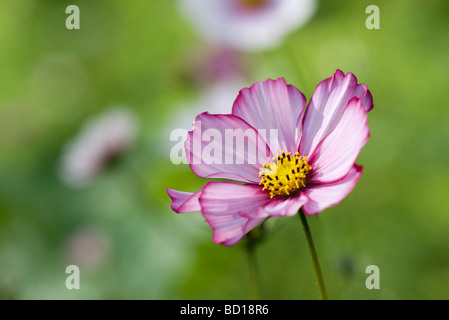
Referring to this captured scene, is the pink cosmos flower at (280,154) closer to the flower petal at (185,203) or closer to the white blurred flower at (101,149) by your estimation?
the flower petal at (185,203)

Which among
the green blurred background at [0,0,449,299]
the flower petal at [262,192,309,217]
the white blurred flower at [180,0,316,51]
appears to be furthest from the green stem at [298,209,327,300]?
the white blurred flower at [180,0,316,51]

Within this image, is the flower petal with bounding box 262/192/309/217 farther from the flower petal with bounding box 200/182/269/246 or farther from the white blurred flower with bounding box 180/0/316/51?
the white blurred flower with bounding box 180/0/316/51

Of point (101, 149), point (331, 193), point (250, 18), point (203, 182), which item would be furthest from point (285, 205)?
point (250, 18)

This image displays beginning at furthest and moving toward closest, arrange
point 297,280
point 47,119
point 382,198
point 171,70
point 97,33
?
point 97,33, point 47,119, point 171,70, point 382,198, point 297,280

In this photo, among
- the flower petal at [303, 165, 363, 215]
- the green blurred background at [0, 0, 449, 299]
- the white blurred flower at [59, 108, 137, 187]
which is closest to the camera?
the flower petal at [303, 165, 363, 215]

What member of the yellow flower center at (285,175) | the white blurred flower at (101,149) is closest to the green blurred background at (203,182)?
the white blurred flower at (101,149)

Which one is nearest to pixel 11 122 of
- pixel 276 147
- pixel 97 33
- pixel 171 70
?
pixel 97 33

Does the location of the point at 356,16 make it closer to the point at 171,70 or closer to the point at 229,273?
the point at 171,70
